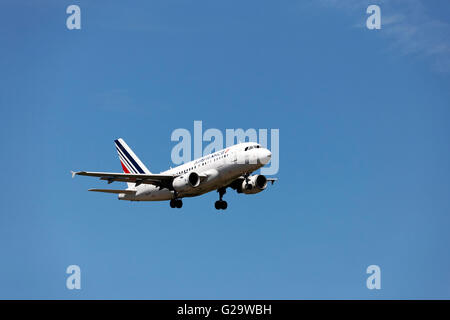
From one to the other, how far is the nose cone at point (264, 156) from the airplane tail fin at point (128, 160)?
A: 21.6 m

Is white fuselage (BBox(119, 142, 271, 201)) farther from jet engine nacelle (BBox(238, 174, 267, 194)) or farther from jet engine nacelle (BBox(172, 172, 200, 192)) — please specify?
jet engine nacelle (BBox(238, 174, 267, 194))

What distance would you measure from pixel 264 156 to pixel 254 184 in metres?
7.44

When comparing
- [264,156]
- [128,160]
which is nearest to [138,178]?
[264,156]

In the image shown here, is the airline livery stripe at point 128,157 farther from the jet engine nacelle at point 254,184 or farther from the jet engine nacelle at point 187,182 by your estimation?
the jet engine nacelle at point 254,184

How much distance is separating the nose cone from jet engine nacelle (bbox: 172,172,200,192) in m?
6.86

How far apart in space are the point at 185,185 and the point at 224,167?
186 inches

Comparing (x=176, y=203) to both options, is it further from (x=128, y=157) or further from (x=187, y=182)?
(x=128, y=157)

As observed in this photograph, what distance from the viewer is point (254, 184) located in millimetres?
82750

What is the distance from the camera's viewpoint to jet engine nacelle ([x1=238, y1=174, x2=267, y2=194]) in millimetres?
82625

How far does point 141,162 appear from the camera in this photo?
95188 mm

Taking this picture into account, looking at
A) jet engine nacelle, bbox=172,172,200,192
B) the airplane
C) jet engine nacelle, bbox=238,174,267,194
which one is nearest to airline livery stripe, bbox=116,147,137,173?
the airplane
